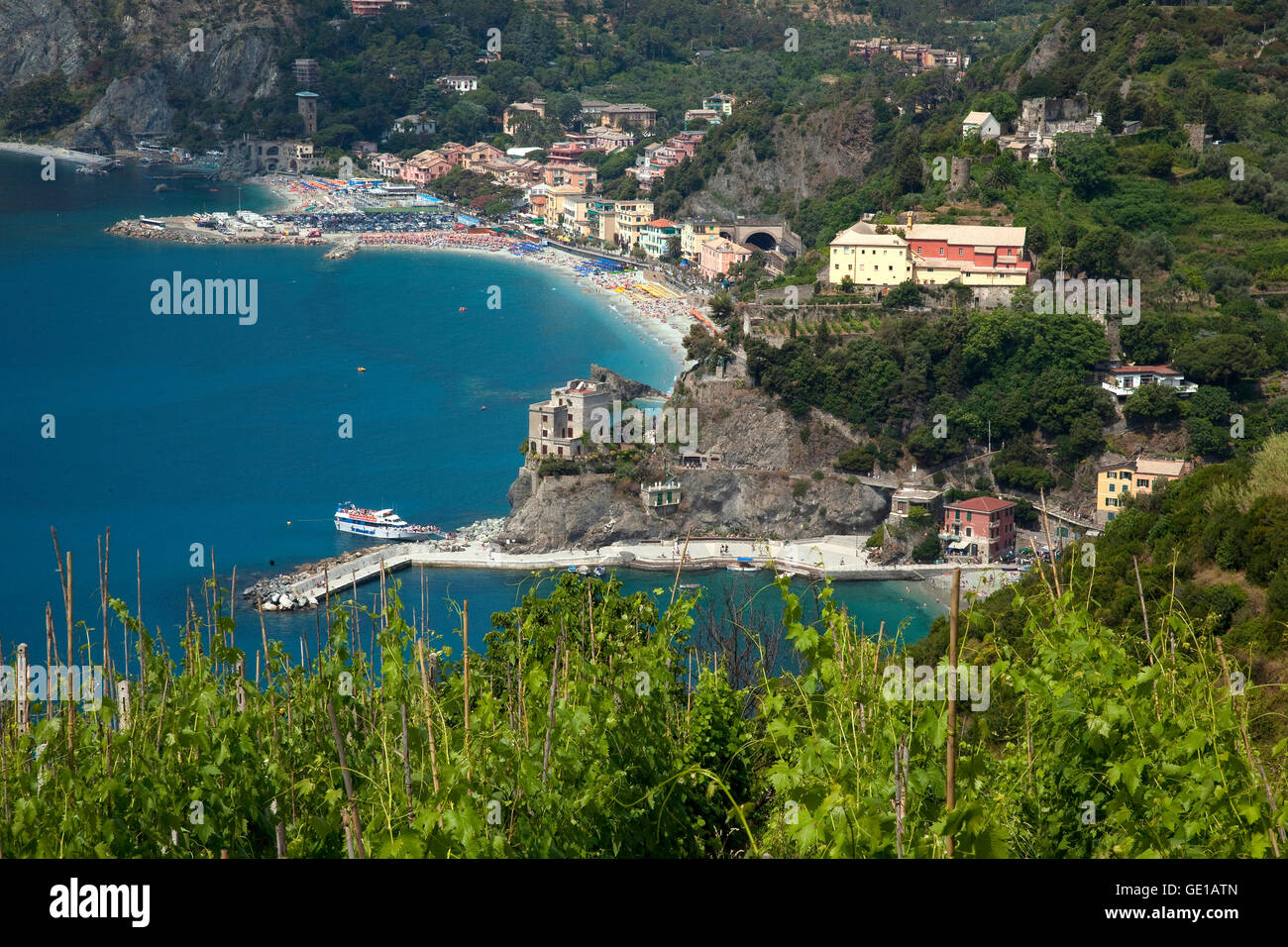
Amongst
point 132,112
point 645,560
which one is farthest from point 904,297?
point 132,112

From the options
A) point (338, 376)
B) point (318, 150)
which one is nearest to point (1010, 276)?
point (338, 376)

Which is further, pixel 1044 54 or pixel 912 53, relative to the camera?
pixel 912 53

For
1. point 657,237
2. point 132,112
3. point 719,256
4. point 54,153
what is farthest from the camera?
point 132,112

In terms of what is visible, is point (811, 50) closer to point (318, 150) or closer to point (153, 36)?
point (318, 150)

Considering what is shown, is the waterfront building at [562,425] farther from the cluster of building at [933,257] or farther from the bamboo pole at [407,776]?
the bamboo pole at [407,776]

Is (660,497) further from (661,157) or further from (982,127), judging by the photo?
(661,157)

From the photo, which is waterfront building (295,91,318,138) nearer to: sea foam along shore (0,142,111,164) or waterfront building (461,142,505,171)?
waterfront building (461,142,505,171)

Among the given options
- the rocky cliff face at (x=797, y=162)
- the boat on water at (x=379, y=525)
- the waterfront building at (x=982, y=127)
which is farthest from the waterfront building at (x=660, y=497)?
the rocky cliff face at (x=797, y=162)
